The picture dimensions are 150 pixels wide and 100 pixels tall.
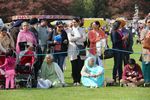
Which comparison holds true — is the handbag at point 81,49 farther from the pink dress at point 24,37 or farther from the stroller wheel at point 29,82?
the stroller wheel at point 29,82

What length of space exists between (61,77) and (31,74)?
0.88 metres

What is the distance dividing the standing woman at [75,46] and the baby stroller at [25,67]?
3.69ft

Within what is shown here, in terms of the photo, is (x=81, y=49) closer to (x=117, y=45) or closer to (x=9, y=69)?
(x=117, y=45)

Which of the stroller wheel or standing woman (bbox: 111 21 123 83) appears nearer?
the stroller wheel

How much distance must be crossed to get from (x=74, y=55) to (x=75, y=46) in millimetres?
255

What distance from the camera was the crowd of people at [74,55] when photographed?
1353 cm

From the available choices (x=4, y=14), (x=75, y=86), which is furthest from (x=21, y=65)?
(x=4, y=14)

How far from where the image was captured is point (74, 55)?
46.4 feet

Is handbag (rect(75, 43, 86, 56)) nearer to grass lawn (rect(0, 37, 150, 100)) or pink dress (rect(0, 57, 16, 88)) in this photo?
grass lawn (rect(0, 37, 150, 100))

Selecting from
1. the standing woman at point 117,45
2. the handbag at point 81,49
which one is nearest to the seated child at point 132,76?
the standing woman at point 117,45

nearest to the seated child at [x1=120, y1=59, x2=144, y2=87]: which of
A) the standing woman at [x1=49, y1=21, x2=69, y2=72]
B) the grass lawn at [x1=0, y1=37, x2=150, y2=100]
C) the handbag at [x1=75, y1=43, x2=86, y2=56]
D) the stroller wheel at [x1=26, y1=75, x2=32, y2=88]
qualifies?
the grass lawn at [x1=0, y1=37, x2=150, y2=100]

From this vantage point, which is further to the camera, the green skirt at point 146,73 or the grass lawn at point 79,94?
the green skirt at point 146,73

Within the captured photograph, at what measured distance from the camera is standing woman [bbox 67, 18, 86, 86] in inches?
555

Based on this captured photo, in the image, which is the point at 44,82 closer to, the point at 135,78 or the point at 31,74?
the point at 31,74
